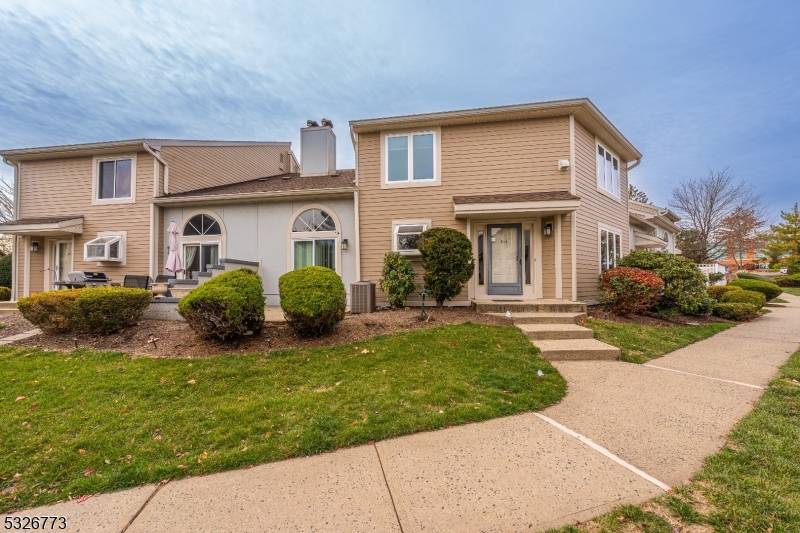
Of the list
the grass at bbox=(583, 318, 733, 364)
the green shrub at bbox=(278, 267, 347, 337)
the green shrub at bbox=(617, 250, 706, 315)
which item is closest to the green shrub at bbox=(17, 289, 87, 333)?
the green shrub at bbox=(278, 267, 347, 337)

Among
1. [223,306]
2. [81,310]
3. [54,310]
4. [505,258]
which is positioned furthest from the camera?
[505,258]

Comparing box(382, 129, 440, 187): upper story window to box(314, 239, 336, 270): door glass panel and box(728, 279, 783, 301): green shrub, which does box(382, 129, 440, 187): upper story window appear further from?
box(728, 279, 783, 301): green shrub

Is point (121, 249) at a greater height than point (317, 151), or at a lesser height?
lesser

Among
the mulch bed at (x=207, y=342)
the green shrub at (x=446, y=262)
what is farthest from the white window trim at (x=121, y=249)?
the green shrub at (x=446, y=262)

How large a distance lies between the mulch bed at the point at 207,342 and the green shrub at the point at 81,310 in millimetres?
188

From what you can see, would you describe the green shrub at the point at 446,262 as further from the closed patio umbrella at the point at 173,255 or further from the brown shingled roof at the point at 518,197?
the closed patio umbrella at the point at 173,255

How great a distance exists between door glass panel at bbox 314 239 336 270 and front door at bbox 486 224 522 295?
15.3 ft

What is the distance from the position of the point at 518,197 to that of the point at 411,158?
10.5ft

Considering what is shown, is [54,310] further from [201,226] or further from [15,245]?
[15,245]

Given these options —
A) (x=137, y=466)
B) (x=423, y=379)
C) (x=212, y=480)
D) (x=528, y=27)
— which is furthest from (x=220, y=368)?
(x=528, y=27)

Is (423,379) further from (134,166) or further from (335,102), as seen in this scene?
(335,102)

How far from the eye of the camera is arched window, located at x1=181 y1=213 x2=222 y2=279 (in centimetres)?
1035

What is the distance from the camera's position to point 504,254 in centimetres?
899

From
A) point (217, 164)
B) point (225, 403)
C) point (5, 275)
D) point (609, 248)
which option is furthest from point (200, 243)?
point (609, 248)
